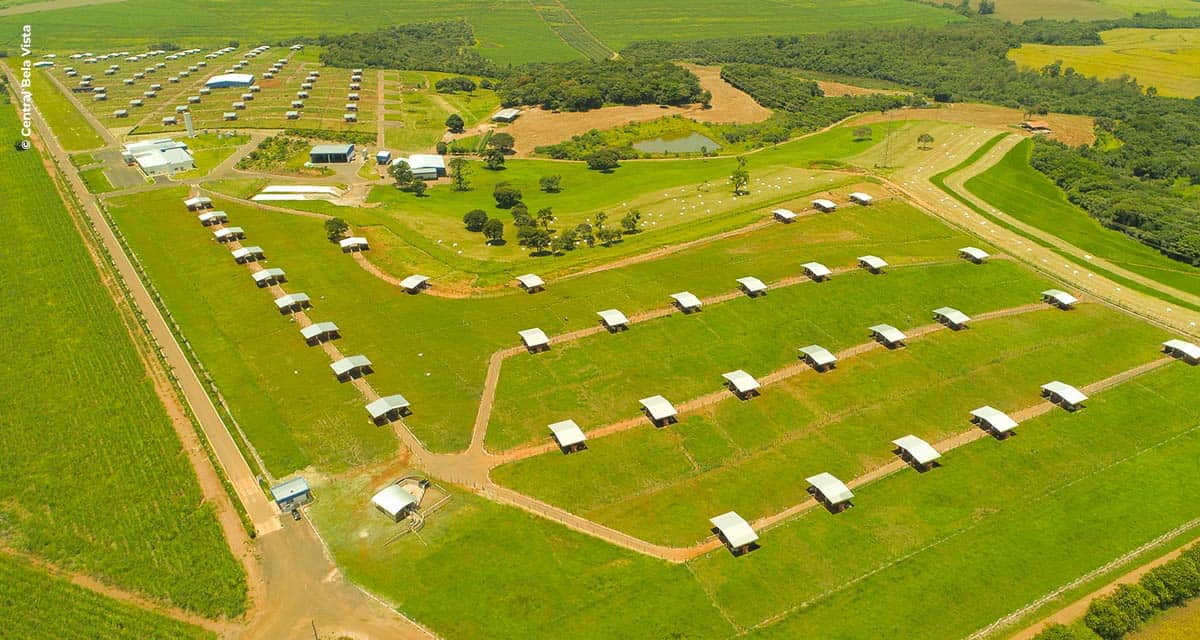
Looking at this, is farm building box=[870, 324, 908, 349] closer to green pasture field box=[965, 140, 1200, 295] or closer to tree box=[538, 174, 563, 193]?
green pasture field box=[965, 140, 1200, 295]

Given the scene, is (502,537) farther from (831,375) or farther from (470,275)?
(470,275)

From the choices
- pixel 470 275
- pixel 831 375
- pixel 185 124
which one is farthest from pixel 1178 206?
pixel 185 124

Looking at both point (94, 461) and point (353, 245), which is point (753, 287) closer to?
point (353, 245)

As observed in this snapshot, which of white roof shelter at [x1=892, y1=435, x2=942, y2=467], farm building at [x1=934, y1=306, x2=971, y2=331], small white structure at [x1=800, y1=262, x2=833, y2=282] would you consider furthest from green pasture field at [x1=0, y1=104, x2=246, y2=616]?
farm building at [x1=934, y1=306, x2=971, y2=331]

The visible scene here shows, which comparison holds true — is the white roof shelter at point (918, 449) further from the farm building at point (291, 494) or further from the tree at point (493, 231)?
the tree at point (493, 231)

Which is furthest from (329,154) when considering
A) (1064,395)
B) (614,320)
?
(1064,395)

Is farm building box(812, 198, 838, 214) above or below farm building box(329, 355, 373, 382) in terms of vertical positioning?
above
